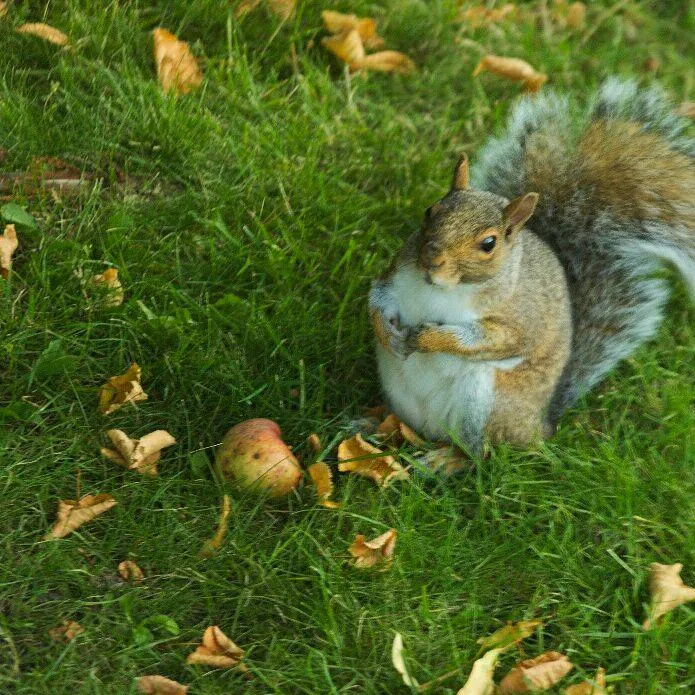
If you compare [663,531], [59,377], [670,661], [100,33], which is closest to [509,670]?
[670,661]

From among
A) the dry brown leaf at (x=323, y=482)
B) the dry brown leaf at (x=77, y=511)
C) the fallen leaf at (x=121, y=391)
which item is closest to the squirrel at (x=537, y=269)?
the dry brown leaf at (x=323, y=482)

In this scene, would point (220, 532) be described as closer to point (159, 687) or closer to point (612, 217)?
point (159, 687)

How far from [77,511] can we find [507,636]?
0.78m

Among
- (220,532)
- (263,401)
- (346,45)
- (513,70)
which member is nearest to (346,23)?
(346,45)

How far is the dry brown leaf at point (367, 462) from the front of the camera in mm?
2057

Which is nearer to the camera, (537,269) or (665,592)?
(665,592)

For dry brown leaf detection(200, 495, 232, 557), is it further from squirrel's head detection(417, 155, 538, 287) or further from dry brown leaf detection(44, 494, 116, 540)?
squirrel's head detection(417, 155, 538, 287)

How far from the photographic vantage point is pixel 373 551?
191cm

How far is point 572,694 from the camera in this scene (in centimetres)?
174

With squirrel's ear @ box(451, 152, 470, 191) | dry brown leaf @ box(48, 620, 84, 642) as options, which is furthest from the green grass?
squirrel's ear @ box(451, 152, 470, 191)

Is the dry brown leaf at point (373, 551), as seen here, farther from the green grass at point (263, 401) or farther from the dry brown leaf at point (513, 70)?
the dry brown leaf at point (513, 70)

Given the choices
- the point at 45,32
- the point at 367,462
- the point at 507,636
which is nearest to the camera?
the point at 507,636

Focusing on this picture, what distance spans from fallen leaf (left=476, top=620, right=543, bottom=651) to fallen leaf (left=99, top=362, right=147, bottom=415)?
80 cm

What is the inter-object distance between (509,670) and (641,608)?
0.95 ft
